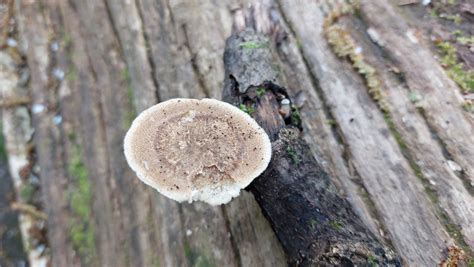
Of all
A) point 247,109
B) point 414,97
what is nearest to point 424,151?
point 414,97

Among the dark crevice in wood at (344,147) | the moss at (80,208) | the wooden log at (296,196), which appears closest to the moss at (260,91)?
the wooden log at (296,196)

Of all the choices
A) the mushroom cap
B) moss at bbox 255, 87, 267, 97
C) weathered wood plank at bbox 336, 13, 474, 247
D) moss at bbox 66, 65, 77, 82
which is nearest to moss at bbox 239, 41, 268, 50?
moss at bbox 255, 87, 267, 97

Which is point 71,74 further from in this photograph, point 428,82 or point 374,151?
point 428,82

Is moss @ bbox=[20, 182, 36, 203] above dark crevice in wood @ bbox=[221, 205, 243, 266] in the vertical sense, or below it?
below

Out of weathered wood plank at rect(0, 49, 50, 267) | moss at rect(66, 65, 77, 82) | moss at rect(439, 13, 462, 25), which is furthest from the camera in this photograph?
moss at rect(66, 65, 77, 82)

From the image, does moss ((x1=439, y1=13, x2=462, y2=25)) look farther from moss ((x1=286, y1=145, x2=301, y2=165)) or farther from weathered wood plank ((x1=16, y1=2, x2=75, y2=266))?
weathered wood plank ((x1=16, y1=2, x2=75, y2=266))

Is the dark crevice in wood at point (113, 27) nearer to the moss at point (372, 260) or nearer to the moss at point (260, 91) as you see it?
the moss at point (260, 91)

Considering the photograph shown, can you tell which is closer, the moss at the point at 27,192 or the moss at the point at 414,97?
the moss at the point at 414,97
